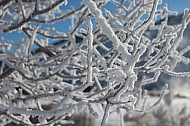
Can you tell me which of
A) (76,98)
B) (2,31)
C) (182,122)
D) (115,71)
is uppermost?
(2,31)

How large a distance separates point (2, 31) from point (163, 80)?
22.0 metres

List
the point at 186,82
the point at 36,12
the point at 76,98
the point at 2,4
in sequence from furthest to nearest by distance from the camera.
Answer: the point at 186,82 < the point at 2,4 < the point at 36,12 < the point at 76,98

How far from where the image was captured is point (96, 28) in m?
2.92

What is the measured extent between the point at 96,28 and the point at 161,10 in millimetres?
659

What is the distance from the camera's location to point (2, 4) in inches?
114

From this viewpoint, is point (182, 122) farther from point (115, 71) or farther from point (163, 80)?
point (163, 80)

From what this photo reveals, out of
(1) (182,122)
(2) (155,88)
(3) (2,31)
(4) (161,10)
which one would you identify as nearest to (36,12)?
(3) (2,31)

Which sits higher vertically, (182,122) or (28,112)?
(28,112)

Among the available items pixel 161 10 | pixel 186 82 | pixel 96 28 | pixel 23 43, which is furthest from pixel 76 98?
pixel 186 82

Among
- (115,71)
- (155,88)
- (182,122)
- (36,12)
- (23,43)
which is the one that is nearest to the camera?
(115,71)

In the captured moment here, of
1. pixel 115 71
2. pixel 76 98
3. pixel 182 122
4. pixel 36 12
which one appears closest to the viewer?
pixel 115 71

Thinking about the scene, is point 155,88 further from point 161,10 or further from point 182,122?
point 161,10

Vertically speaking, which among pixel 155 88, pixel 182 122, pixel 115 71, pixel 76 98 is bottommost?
pixel 155 88

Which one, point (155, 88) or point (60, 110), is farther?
point (155, 88)
